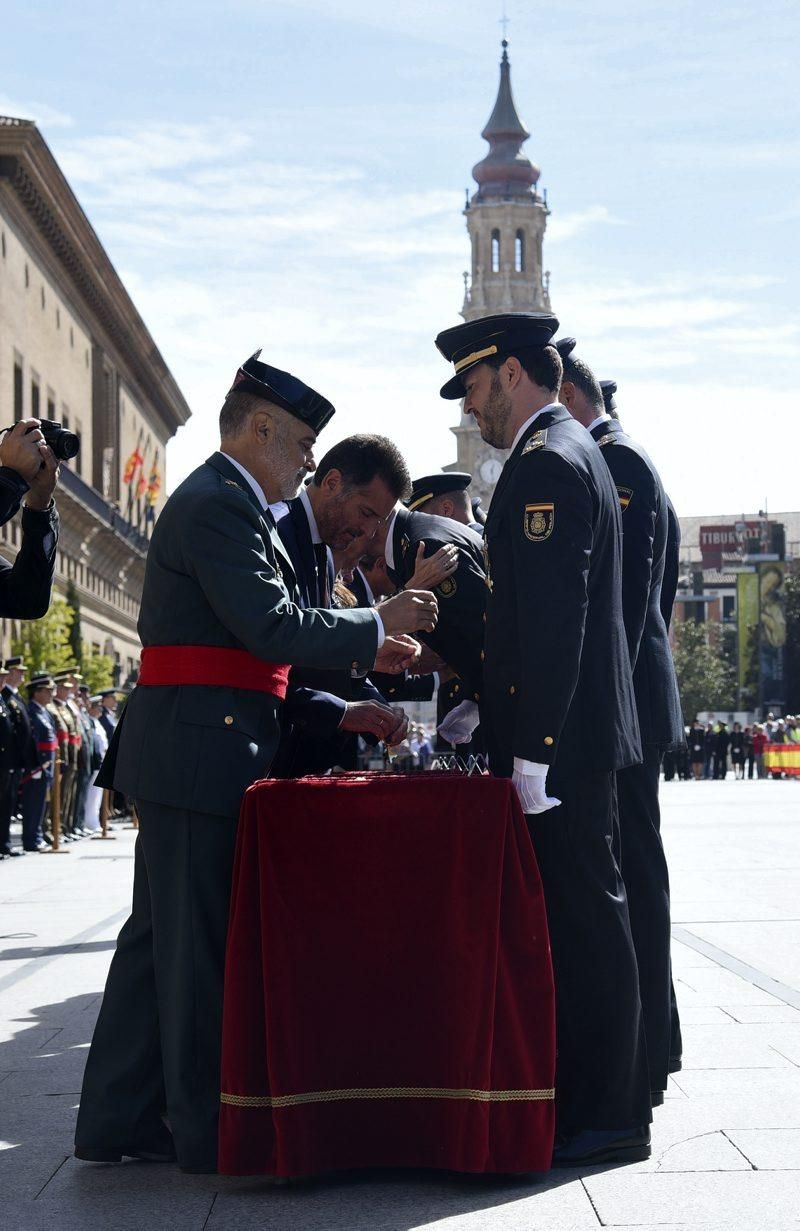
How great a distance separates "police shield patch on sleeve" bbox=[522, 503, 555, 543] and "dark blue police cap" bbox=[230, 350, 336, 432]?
0.63 meters

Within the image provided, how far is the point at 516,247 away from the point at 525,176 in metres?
5.37

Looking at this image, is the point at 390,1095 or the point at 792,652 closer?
the point at 390,1095

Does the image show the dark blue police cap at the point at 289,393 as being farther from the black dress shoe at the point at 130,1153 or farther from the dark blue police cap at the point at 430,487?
the dark blue police cap at the point at 430,487

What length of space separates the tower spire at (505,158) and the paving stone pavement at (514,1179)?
451 ft

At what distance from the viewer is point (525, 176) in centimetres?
14462

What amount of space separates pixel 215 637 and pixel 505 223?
142937mm

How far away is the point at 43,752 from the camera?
69.5 feet

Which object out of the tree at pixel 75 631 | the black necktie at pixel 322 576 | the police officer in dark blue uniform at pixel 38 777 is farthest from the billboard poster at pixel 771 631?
the black necktie at pixel 322 576

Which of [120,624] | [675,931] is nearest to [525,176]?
[120,624]

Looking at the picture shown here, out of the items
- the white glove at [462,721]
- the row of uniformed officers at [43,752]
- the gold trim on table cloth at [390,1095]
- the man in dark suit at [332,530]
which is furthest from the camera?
the row of uniformed officers at [43,752]

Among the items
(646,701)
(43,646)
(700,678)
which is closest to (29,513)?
A: (646,701)

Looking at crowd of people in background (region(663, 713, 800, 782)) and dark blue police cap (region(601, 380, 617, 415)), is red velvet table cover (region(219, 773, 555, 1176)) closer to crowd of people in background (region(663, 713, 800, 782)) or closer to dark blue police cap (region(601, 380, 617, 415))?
dark blue police cap (region(601, 380, 617, 415))

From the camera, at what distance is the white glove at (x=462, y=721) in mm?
7293

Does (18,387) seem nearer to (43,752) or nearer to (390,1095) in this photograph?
(43,752)
